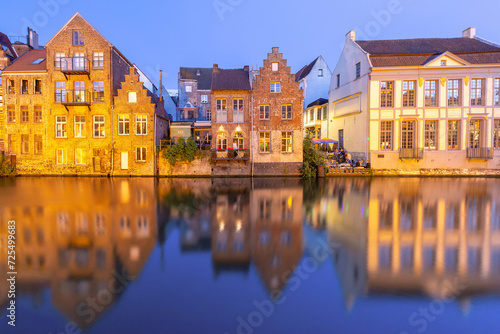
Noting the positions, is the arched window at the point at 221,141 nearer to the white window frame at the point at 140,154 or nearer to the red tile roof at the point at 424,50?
the white window frame at the point at 140,154

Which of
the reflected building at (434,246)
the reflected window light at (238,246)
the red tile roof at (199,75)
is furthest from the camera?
the red tile roof at (199,75)

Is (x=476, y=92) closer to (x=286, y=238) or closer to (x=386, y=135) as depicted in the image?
(x=386, y=135)

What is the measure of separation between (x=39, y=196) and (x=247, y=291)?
49.1 feet

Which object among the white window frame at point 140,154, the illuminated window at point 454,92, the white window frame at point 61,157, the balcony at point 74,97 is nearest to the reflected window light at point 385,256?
the white window frame at point 140,154

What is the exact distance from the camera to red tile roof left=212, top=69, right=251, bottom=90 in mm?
27578

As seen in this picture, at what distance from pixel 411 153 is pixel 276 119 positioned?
1320 centimetres

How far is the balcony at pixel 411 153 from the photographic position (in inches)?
1083

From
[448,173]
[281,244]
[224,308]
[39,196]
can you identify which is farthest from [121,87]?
[448,173]

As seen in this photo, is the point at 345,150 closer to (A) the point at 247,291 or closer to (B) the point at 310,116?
(B) the point at 310,116

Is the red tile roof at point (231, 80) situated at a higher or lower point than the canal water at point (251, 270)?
higher

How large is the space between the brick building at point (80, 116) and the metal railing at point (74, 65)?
0.09 meters

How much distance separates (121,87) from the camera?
2856 centimetres

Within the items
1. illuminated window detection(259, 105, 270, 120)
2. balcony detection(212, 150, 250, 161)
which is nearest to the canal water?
balcony detection(212, 150, 250, 161)

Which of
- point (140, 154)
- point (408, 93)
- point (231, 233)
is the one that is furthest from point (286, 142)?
point (231, 233)
